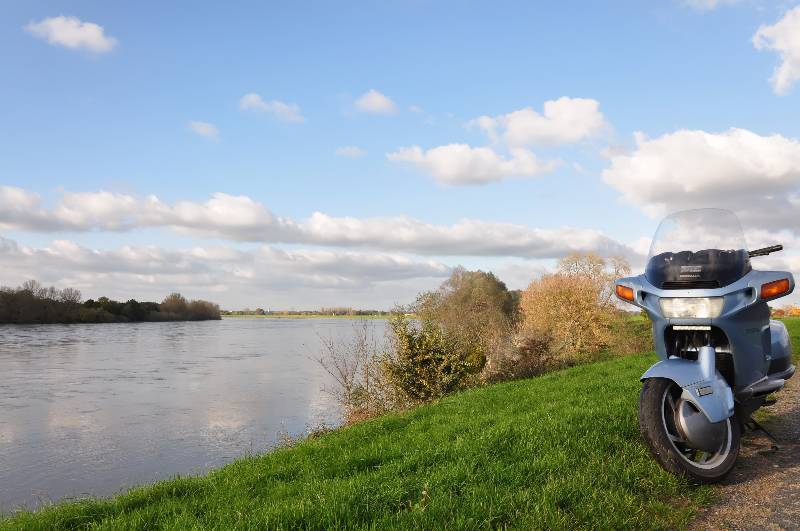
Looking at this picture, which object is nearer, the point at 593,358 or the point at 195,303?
the point at 593,358

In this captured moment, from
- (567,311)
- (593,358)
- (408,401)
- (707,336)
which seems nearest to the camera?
(707,336)

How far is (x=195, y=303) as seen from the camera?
113 meters

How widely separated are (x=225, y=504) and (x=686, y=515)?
3.92 metres

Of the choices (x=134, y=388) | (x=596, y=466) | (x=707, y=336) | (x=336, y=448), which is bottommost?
(x=134, y=388)

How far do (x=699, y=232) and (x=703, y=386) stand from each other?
1453mm

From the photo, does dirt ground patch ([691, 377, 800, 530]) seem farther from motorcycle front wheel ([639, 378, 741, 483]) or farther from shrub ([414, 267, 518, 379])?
shrub ([414, 267, 518, 379])

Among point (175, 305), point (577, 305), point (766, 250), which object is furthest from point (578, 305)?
point (175, 305)

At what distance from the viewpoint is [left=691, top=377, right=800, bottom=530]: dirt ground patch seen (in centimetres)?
389

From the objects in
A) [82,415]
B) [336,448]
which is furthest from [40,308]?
[336,448]

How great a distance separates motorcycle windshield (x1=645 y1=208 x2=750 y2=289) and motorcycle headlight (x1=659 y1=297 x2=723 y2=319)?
0.43ft

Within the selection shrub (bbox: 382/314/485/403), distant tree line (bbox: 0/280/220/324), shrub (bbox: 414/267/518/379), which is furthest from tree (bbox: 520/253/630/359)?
distant tree line (bbox: 0/280/220/324)

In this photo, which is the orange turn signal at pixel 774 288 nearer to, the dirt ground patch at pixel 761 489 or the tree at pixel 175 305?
the dirt ground patch at pixel 761 489

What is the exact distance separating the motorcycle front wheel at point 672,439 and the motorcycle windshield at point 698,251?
0.88m

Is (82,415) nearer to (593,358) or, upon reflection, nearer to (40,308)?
(593,358)
